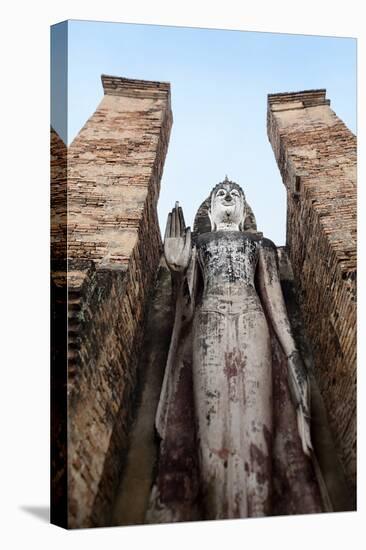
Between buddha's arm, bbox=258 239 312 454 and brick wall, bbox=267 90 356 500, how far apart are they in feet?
1.20

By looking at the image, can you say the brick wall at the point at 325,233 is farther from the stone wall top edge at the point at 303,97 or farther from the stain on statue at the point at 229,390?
the stain on statue at the point at 229,390

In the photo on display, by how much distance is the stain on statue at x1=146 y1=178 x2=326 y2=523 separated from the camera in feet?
24.7

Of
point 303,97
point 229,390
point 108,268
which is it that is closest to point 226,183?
point 303,97

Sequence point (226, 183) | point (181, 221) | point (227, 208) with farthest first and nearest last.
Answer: point (227, 208) < point (226, 183) < point (181, 221)

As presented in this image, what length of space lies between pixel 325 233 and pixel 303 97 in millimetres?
1768

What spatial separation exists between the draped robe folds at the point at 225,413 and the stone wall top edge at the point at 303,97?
6.01ft

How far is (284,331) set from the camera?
842 cm

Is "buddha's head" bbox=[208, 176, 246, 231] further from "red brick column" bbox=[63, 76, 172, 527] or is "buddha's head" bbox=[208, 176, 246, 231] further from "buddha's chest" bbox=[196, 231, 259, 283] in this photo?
"red brick column" bbox=[63, 76, 172, 527]

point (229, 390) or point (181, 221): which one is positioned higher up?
point (181, 221)

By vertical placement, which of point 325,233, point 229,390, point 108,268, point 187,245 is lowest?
point 229,390

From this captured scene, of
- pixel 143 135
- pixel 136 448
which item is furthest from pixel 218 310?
pixel 143 135

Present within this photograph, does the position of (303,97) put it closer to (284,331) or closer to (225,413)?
(284,331)

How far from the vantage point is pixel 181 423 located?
795 centimetres

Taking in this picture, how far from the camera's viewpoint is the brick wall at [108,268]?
24.0ft
